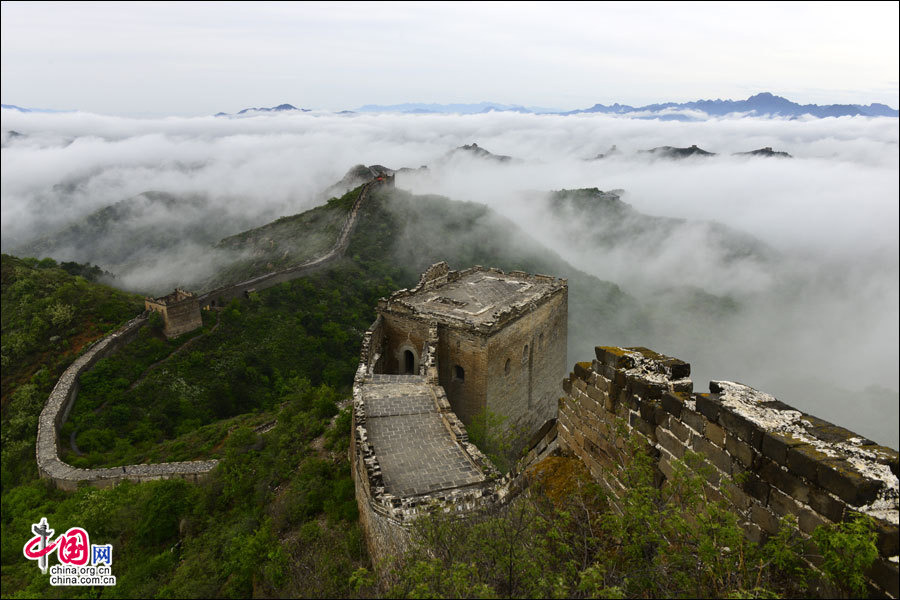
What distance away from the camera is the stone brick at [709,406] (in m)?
4.53

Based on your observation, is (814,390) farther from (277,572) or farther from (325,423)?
(277,572)

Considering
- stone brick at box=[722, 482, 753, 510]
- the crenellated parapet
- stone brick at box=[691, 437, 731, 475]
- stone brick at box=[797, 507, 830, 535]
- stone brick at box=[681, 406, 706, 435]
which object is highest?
stone brick at box=[681, 406, 706, 435]

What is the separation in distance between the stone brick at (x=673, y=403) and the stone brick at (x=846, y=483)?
1373 millimetres

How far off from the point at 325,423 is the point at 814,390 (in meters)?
53.0

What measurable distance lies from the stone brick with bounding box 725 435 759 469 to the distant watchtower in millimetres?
31651

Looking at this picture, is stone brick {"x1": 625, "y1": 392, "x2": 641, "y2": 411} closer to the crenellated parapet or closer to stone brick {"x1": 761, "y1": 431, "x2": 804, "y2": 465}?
stone brick {"x1": 761, "y1": 431, "x2": 804, "y2": 465}

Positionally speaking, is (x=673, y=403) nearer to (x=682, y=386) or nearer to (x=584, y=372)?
(x=682, y=386)

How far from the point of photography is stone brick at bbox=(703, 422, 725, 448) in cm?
447

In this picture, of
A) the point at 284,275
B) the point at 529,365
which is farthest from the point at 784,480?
the point at 284,275

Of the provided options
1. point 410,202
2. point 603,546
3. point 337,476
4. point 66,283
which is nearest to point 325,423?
point 337,476

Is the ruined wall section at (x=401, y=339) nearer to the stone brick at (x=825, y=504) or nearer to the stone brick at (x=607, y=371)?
the stone brick at (x=607, y=371)

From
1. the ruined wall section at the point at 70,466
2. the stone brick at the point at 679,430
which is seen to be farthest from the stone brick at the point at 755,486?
the ruined wall section at the point at 70,466

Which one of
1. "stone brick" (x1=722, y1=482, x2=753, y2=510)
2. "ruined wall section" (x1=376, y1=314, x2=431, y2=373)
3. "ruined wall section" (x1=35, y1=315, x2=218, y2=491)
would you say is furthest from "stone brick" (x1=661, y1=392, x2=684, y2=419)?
"ruined wall section" (x1=35, y1=315, x2=218, y2=491)

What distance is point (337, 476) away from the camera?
12758 millimetres
